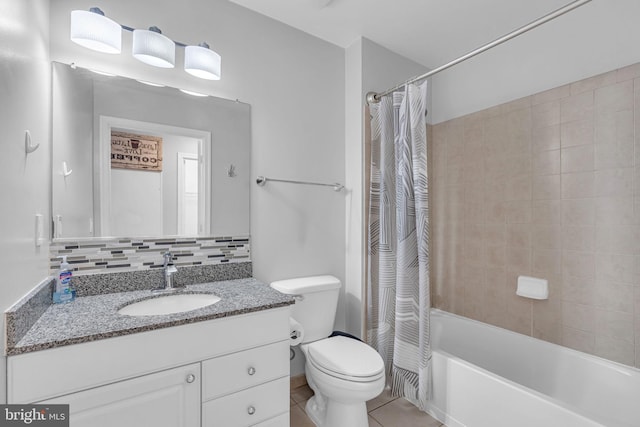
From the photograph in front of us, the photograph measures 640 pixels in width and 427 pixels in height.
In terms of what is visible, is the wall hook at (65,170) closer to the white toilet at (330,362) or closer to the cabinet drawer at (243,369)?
the cabinet drawer at (243,369)

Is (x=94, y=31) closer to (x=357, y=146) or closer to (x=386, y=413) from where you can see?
(x=357, y=146)

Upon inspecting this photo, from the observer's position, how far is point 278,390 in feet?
4.62

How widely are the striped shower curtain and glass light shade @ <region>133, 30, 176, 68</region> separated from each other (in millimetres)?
1297

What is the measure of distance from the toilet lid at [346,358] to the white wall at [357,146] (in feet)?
1.39

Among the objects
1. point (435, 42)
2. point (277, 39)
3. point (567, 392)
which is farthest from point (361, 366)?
point (435, 42)

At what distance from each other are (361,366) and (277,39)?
2.05 meters

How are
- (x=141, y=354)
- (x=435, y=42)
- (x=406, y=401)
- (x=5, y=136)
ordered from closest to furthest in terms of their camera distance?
(x=5, y=136) < (x=141, y=354) < (x=406, y=401) < (x=435, y=42)

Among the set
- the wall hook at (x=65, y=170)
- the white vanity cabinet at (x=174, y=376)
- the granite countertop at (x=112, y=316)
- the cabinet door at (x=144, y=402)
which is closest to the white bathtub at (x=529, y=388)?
the white vanity cabinet at (x=174, y=376)

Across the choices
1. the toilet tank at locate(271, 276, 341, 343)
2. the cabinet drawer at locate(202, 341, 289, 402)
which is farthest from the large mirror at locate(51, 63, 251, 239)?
the cabinet drawer at locate(202, 341, 289, 402)

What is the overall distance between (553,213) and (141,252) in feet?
8.01

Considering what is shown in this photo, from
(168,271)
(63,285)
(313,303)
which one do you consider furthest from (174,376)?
(313,303)

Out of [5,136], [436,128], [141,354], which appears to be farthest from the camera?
[436,128]

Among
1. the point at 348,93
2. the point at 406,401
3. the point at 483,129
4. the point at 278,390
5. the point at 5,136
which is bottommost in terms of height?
the point at 406,401

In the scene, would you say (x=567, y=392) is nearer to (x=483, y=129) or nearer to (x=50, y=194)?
(x=483, y=129)
